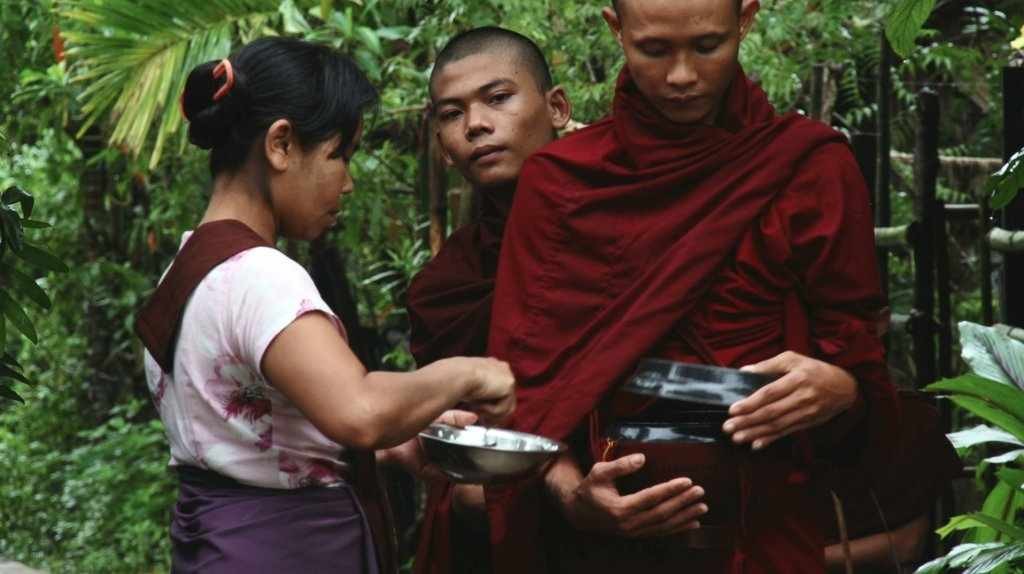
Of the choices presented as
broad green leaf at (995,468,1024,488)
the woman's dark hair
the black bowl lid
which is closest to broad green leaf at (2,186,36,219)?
the woman's dark hair

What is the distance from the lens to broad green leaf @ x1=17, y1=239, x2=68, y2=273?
3615 millimetres

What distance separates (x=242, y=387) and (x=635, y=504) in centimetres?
68

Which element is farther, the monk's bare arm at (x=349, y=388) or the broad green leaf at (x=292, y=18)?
the broad green leaf at (x=292, y=18)

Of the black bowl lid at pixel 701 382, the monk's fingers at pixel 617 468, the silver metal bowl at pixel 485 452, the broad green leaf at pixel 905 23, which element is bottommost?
the monk's fingers at pixel 617 468

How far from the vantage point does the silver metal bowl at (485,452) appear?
2734 mm

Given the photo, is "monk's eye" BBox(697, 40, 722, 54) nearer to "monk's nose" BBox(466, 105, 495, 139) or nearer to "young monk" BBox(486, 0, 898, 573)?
"young monk" BBox(486, 0, 898, 573)

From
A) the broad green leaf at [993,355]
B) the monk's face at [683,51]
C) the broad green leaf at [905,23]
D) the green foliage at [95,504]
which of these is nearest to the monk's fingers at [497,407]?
the monk's face at [683,51]

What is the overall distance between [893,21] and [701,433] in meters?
0.98

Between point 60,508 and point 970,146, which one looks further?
point 60,508

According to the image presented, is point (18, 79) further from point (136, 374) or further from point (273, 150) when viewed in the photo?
point (273, 150)

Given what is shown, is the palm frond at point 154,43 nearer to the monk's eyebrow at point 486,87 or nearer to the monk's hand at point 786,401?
the monk's eyebrow at point 486,87

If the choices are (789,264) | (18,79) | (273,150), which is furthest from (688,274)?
(18,79)

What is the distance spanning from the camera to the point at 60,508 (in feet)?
29.2

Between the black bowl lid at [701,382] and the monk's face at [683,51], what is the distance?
48cm
